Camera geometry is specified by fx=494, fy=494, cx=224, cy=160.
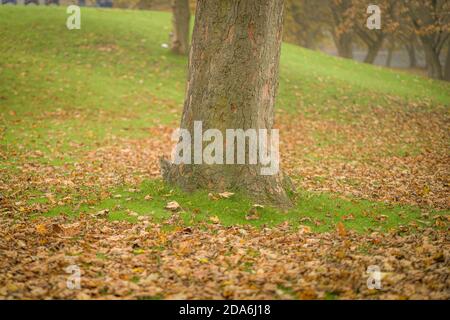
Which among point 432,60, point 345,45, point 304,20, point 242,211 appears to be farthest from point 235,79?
point 304,20

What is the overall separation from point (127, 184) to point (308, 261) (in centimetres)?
491

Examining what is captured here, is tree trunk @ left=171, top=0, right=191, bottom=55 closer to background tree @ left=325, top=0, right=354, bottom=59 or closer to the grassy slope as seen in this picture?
the grassy slope

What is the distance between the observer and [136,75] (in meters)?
21.6

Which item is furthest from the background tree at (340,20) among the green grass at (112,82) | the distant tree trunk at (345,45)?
the green grass at (112,82)

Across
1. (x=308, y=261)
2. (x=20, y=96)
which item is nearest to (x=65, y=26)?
(x=20, y=96)

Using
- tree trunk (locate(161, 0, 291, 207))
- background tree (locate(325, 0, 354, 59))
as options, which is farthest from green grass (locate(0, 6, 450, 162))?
background tree (locate(325, 0, 354, 59))

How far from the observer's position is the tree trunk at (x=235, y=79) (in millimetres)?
8297

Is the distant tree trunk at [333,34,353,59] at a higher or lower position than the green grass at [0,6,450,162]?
higher

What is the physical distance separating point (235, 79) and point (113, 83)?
520 inches

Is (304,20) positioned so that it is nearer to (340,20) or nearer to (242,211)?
(340,20)

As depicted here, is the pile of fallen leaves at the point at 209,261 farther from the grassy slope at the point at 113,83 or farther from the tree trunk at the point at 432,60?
the tree trunk at the point at 432,60

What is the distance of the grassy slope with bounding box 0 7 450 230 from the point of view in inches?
642

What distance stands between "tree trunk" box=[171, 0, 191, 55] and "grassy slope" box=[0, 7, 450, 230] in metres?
0.64

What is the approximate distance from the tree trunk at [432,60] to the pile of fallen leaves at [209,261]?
25.4 m
